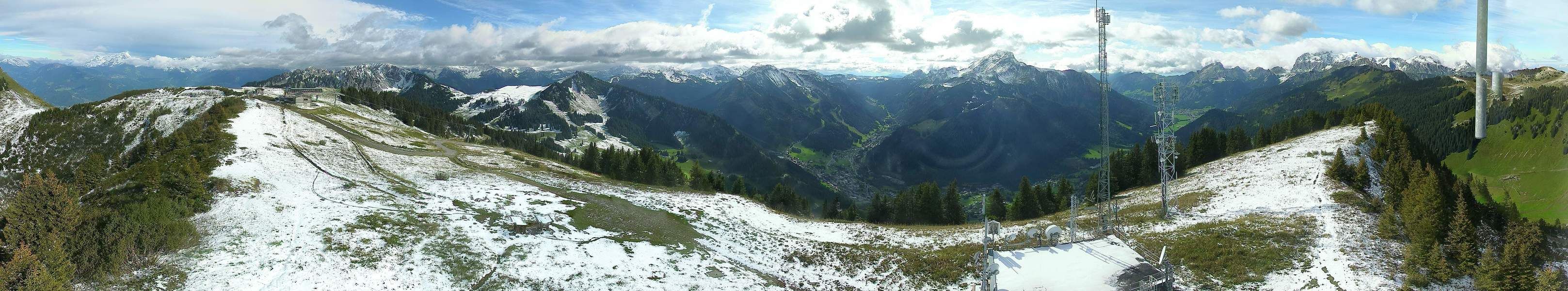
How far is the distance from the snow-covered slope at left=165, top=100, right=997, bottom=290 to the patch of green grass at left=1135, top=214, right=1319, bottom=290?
11.6m

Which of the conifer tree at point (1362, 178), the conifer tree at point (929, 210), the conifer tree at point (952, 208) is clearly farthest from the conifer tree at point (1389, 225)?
the conifer tree at point (952, 208)

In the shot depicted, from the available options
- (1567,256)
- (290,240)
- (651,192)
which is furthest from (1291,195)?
(290,240)

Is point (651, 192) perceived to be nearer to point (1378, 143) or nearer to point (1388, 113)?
point (1378, 143)

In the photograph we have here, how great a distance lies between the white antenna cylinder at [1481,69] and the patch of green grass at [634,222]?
33639 mm

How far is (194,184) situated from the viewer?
35844 millimetres

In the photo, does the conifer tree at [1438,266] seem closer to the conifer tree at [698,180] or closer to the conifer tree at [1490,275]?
the conifer tree at [1490,275]

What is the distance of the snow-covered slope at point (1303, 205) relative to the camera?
31.2 meters

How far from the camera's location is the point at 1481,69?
338 inches

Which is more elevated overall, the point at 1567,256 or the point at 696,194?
the point at 1567,256

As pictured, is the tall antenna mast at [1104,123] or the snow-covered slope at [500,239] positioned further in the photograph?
the tall antenna mast at [1104,123]

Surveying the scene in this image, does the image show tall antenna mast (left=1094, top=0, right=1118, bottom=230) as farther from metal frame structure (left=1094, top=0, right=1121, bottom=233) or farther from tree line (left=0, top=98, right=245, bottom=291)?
tree line (left=0, top=98, right=245, bottom=291)

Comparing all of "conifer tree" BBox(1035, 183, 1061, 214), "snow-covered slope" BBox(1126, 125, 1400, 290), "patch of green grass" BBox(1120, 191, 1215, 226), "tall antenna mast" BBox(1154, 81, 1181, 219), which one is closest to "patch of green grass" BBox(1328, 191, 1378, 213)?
"snow-covered slope" BBox(1126, 125, 1400, 290)

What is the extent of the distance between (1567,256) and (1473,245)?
59.4 ft

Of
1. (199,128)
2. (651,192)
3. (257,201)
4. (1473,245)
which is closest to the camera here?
(1473,245)
